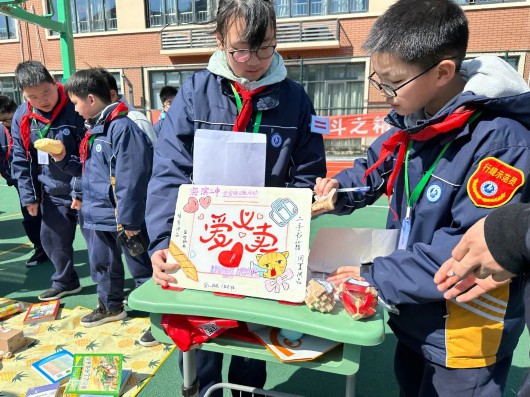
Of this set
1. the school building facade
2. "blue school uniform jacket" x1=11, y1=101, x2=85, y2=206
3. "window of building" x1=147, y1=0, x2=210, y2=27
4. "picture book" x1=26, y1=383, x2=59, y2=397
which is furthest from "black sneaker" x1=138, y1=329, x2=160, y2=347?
"window of building" x1=147, y1=0, x2=210, y2=27

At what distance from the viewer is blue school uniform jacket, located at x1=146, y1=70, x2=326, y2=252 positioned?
1311mm

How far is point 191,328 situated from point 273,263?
0.29 m

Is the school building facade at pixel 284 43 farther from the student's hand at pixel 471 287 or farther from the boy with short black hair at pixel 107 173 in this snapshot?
the student's hand at pixel 471 287

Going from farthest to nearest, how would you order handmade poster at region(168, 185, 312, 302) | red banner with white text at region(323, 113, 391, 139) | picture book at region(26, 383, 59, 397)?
red banner with white text at region(323, 113, 391, 139) < picture book at region(26, 383, 59, 397) < handmade poster at region(168, 185, 312, 302)

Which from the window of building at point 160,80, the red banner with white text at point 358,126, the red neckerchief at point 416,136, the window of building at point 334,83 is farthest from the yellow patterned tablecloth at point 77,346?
the window of building at point 160,80

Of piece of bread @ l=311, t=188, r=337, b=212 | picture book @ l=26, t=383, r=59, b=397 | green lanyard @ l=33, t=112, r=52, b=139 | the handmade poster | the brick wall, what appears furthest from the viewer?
the brick wall

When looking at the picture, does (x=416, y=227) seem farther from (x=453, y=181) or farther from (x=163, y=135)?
(x=163, y=135)

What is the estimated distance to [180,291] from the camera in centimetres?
108

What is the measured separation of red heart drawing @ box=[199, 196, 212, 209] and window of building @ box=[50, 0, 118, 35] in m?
15.2

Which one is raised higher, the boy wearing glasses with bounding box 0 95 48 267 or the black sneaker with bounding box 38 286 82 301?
the boy wearing glasses with bounding box 0 95 48 267

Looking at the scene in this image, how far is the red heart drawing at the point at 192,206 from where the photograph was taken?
1.12 meters

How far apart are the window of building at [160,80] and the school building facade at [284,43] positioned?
33mm

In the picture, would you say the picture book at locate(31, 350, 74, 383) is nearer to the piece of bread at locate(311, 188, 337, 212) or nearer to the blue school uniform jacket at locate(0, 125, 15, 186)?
the piece of bread at locate(311, 188, 337, 212)

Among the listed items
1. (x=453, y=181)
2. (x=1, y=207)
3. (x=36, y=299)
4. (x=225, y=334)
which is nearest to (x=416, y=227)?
(x=453, y=181)
